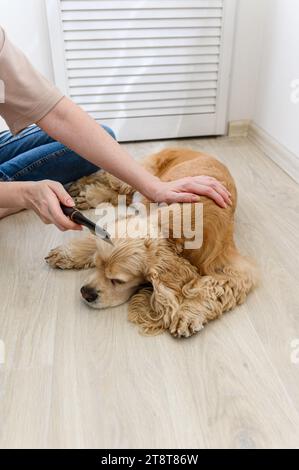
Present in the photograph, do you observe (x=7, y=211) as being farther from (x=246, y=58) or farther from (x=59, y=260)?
(x=246, y=58)

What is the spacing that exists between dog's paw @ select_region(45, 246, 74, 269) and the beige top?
0.46 meters

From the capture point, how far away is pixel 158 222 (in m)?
1.23

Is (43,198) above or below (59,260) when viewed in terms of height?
above

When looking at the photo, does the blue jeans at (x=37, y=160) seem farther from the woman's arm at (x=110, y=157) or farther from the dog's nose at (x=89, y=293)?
the dog's nose at (x=89, y=293)

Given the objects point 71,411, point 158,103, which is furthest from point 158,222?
point 158,103

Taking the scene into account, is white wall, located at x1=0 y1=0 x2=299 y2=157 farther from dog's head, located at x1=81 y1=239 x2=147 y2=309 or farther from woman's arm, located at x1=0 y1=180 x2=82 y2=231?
woman's arm, located at x1=0 y1=180 x2=82 y2=231

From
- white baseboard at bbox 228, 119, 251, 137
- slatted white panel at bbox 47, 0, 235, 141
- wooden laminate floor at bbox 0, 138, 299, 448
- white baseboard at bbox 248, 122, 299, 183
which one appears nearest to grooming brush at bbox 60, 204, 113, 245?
wooden laminate floor at bbox 0, 138, 299, 448

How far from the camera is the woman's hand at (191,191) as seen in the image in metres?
1.28

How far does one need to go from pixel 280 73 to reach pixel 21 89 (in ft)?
4.99

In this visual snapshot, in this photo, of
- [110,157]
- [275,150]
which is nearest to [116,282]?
[110,157]

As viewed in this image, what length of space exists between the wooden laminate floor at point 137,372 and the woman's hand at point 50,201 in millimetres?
328

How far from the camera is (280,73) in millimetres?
2207

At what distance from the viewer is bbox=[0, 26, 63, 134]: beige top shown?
121cm
